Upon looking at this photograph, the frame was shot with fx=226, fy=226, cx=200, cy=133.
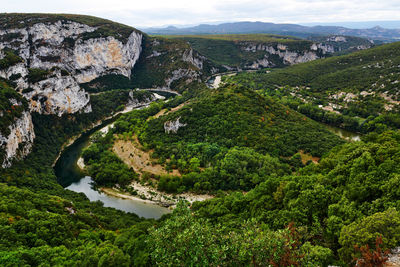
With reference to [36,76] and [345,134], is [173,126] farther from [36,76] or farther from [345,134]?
[345,134]

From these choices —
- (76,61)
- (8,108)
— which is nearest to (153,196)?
(8,108)

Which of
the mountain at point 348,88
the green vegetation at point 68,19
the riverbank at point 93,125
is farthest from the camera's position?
the green vegetation at point 68,19

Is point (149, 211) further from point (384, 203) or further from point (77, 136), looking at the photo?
point (77, 136)

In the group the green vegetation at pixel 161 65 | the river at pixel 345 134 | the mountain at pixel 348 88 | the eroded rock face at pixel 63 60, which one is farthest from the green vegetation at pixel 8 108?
the mountain at pixel 348 88

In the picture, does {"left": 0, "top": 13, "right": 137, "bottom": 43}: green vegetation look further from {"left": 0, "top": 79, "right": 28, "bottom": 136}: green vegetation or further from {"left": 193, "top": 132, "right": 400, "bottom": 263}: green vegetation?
{"left": 193, "top": 132, "right": 400, "bottom": 263}: green vegetation

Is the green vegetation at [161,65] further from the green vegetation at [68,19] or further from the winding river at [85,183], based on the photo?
the winding river at [85,183]

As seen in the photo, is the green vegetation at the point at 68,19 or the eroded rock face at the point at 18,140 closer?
the eroded rock face at the point at 18,140
